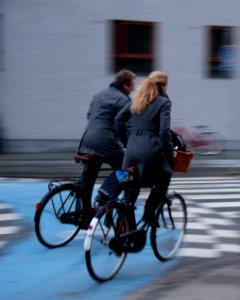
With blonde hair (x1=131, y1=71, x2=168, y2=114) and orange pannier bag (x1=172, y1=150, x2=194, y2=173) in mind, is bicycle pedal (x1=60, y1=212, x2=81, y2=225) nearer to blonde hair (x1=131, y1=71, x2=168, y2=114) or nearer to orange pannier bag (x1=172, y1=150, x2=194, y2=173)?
orange pannier bag (x1=172, y1=150, x2=194, y2=173)

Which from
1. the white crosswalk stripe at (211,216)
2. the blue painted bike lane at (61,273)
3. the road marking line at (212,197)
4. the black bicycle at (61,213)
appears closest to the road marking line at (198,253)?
the white crosswalk stripe at (211,216)

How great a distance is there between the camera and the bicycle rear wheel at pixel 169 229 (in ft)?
20.2

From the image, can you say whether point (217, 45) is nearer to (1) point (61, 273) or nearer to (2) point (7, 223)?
(2) point (7, 223)

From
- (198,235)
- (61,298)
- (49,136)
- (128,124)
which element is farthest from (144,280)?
(49,136)

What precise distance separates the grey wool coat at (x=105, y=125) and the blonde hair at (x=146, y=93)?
0.76 m

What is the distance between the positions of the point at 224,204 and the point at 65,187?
12.7 ft

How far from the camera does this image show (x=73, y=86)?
18922 millimetres

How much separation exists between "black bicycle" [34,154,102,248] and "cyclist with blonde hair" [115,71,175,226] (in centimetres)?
98

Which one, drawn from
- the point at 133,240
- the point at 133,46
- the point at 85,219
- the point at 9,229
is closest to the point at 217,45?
the point at 133,46

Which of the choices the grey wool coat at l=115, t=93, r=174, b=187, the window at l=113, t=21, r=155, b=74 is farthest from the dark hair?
the window at l=113, t=21, r=155, b=74

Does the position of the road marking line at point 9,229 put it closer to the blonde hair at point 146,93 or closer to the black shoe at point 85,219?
the black shoe at point 85,219

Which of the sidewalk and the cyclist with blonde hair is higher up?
the cyclist with blonde hair

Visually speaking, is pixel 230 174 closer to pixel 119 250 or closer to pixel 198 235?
pixel 198 235

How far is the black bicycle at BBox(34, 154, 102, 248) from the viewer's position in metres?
6.54
